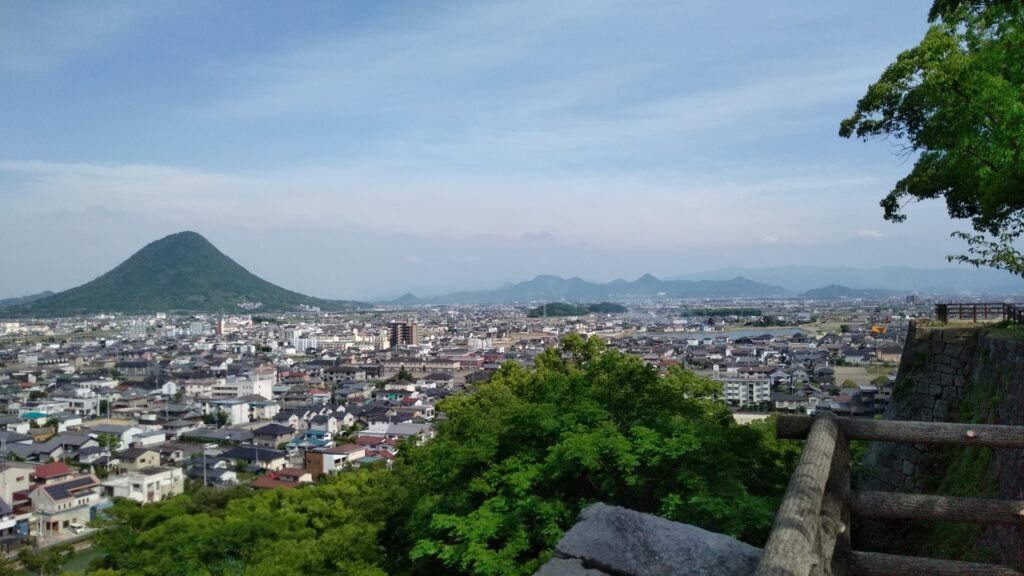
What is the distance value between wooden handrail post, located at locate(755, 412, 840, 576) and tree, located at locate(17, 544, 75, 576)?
16.7 meters

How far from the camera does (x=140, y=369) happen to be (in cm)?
4947

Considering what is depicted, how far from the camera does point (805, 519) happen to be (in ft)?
4.70

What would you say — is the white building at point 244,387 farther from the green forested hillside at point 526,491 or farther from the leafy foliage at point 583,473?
Result: the leafy foliage at point 583,473

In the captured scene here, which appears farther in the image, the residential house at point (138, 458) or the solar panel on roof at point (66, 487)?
the residential house at point (138, 458)

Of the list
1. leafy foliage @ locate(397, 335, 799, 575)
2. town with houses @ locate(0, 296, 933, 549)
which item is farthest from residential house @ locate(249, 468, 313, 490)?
leafy foliage @ locate(397, 335, 799, 575)

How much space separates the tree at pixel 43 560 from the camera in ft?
45.7

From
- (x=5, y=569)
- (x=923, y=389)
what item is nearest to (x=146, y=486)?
(x=5, y=569)

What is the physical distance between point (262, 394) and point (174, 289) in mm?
94723

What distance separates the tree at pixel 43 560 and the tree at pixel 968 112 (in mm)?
17139

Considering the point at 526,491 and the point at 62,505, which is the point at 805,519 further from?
the point at 62,505

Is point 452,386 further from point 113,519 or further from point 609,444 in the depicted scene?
point 609,444

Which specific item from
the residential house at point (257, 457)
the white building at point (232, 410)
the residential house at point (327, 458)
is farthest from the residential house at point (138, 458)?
the white building at point (232, 410)

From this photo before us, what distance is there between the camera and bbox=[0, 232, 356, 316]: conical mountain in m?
113

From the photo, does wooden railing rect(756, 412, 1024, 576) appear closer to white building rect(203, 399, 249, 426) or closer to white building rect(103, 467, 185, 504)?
white building rect(103, 467, 185, 504)
